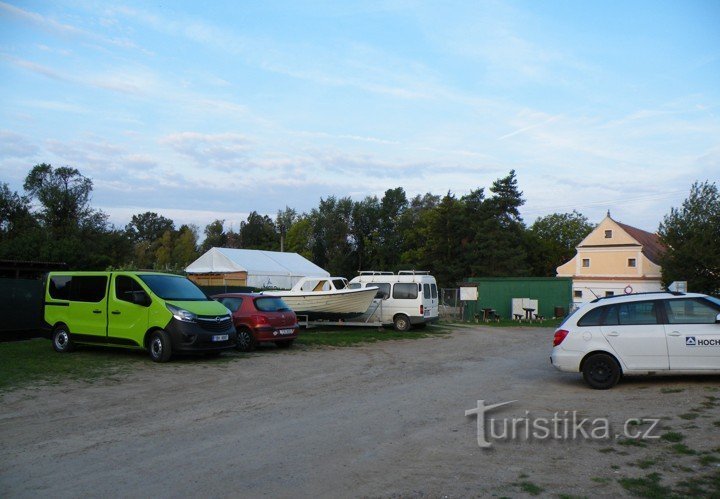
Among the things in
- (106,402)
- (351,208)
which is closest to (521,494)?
(106,402)

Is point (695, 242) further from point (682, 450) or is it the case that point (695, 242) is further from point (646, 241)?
point (682, 450)

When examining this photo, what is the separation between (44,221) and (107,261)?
32.4 feet

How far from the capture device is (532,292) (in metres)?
34.0

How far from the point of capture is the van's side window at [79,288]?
14.6 m

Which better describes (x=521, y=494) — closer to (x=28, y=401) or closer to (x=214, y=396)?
(x=214, y=396)

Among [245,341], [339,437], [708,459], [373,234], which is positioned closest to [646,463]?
[708,459]

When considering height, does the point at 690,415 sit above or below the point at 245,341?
below

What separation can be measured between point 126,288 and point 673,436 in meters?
11.7

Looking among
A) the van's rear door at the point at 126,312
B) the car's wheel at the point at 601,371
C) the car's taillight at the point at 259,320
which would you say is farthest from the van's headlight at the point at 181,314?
the car's wheel at the point at 601,371

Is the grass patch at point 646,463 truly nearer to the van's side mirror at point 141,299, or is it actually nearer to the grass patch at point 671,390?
the grass patch at point 671,390

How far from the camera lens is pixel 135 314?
548 inches

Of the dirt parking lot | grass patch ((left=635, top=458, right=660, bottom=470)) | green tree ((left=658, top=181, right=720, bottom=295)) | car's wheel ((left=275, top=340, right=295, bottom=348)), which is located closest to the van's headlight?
the dirt parking lot

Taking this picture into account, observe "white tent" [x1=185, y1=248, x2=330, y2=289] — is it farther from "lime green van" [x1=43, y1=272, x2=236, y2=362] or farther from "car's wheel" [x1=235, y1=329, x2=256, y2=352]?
"lime green van" [x1=43, y1=272, x2=236, y2=362]

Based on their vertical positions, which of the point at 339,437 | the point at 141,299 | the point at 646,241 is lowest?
the point at 339,437
